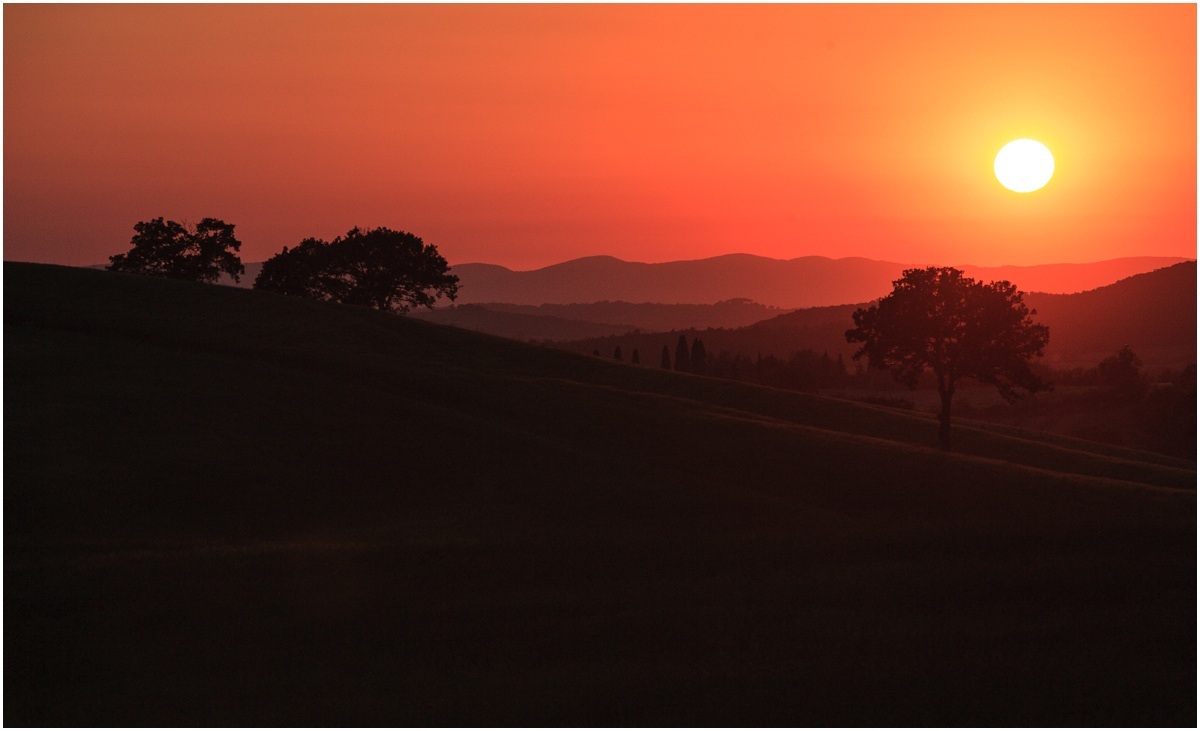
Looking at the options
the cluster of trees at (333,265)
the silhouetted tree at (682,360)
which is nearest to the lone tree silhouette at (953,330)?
the cluster of trees at (333,265)

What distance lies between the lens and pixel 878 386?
19075 centimetres

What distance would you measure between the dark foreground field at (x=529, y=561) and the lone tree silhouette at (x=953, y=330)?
504 centimetres

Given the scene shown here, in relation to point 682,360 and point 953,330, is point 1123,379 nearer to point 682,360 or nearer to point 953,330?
point 682,360

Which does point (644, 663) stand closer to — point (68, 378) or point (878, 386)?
point (68, 378)

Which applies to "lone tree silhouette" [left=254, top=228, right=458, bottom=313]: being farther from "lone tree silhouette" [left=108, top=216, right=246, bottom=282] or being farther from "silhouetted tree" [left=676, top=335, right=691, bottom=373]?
"silhouetted tree" [left=676, top=335, right=691, bottom=373]

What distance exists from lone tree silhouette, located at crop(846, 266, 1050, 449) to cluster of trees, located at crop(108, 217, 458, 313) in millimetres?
52527

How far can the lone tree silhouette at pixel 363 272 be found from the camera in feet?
332

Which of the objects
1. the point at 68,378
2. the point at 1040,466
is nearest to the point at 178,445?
the point at 68,378

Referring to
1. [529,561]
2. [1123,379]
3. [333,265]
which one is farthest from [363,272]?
[1123,379]

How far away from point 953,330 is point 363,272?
6183 centimetres

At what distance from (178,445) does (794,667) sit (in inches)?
1027

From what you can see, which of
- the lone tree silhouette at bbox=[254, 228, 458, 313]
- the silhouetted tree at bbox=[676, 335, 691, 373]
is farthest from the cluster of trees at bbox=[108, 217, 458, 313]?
the silhouetted tree at bbox=[676, 335, 691, 373]

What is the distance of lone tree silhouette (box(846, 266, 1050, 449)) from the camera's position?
5494 centimetres

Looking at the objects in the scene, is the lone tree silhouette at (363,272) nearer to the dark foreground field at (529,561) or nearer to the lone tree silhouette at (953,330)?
the dark foreground field at (529,561)
